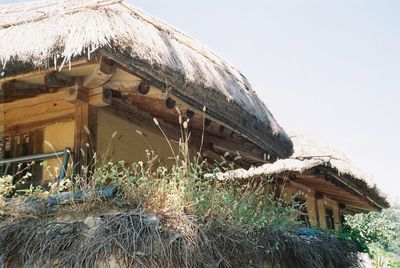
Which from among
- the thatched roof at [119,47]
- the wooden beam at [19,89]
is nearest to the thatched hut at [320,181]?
the thatched roof at [119,47]

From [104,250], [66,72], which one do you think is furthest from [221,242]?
[66,72]

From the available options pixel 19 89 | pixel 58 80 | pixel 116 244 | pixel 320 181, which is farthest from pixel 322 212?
pixel 116 244

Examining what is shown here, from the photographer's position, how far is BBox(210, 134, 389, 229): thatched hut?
8.32 m

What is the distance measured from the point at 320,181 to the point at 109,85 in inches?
237

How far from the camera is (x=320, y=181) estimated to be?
9.88 metres

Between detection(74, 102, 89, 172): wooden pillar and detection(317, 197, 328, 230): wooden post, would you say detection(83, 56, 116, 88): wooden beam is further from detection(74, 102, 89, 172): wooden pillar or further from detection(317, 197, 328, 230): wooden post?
detection(317, 197, 328, 230): wooden post

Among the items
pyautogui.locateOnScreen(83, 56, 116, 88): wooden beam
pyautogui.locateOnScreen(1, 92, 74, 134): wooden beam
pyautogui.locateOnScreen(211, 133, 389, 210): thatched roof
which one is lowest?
pyautogui.locateOnScreen(211, 133, 389, 210): thatched roof

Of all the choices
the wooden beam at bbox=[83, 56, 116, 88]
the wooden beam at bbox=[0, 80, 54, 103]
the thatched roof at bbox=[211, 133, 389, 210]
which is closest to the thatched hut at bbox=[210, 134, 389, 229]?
the thatched roof at bbox=[211, 133, 389, 210]

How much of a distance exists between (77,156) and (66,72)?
0.86 m

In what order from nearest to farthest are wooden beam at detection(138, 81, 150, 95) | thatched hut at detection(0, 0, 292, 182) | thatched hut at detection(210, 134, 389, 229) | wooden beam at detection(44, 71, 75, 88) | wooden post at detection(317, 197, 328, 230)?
thatched hut at detection(0, 0, 292, 182) < wooden beam at detection(44, 71, 75, 88) < wooden beam at detection(138, 81, 150, 95) < thatched hut at detection(210, 134, 389, 229) < wooden post at detection(317, 197, 328, 230)

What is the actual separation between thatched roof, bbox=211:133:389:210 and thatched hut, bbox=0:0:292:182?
1.21 metres

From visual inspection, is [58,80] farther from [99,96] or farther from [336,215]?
[336,215]

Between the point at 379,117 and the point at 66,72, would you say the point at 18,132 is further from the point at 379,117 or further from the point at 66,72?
the point at 379,117

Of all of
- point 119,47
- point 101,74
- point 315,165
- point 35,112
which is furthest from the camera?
point 315,165
